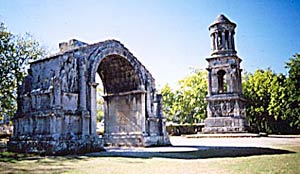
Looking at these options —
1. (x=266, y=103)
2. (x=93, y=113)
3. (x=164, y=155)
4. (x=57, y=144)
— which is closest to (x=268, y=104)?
(x=266, y=103)

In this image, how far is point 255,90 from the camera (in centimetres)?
3428

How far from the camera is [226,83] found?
27203 mm

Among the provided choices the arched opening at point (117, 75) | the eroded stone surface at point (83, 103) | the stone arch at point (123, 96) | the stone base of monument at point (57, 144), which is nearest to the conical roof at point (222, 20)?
the eroded stone surface at point (83, 103)

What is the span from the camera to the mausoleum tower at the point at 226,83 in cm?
2538

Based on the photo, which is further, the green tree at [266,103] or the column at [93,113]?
the green tree at [266,103]

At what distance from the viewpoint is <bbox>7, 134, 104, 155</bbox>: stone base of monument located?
13.0 meters

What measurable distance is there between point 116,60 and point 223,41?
542 inches

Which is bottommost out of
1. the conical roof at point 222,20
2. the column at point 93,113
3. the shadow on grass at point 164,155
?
the shadow on grass at point 164,155

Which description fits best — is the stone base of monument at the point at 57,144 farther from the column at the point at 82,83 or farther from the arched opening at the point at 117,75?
the arched opening at the point at 117,75

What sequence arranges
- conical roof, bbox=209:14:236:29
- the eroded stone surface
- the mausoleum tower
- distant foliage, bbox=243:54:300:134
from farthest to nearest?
1. distant foliage, bbox=243:54:300:134
2. conical roof, bbox=209:14:236:29
3. the mausoleum tower
4. the eroded stone surface

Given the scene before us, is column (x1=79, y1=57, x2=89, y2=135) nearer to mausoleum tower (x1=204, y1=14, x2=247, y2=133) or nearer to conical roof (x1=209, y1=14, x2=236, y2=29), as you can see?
mausoleum tower (x1=204, y1=14, x2=247, y2=133)

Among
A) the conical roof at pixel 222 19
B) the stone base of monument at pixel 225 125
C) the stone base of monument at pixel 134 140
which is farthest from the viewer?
the conical roof at pixel 222 19

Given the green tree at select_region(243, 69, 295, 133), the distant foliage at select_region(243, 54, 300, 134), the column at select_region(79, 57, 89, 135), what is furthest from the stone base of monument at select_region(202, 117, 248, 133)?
the column at select_region(79, 57, 89, 135)

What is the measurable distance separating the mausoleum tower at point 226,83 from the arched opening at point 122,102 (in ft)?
33.6
